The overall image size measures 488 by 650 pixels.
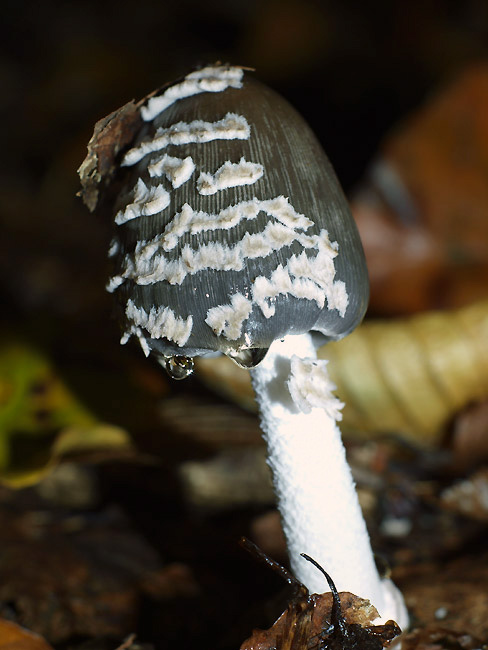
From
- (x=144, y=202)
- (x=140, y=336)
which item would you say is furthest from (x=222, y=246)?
(x=140, y=336)

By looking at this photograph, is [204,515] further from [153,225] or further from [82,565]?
[153,225]

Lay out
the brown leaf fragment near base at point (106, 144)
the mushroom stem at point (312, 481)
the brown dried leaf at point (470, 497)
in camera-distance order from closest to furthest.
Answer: the brown leaf fragment near base at point (106, 144), the mushroom stem at point (312, 481), the brown dried leaf at point (470, 497)

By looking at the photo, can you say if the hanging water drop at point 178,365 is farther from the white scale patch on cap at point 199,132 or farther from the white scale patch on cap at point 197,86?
the white scale patch on cap at point 197,86

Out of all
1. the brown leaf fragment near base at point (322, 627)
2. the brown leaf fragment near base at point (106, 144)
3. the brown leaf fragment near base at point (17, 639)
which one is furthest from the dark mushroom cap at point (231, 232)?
the brown leaf fragment near base at point (17, 639)

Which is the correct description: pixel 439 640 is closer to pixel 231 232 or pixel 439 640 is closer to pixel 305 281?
pixel 305 281

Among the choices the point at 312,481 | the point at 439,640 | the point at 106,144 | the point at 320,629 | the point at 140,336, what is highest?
the point at 106,144

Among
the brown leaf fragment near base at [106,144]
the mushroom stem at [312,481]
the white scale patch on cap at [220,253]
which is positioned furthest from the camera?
the mushroom stem at [312,481]

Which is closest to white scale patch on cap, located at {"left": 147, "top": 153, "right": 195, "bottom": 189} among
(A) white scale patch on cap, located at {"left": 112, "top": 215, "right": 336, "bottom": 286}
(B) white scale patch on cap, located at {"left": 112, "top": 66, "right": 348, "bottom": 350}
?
(B) white scale patch on cap, located at {"left": 112, "top": 66, "right": 348, "bottom": 350}
